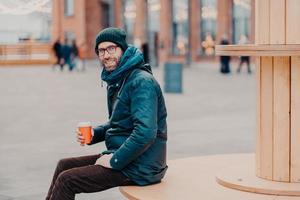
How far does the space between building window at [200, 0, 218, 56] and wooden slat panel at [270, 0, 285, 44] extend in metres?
34.8

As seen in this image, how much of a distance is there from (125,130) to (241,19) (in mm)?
33540

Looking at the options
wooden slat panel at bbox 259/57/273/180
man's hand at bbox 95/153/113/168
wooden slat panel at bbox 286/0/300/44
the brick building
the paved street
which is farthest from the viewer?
the brick building

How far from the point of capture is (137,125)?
4.65 metres

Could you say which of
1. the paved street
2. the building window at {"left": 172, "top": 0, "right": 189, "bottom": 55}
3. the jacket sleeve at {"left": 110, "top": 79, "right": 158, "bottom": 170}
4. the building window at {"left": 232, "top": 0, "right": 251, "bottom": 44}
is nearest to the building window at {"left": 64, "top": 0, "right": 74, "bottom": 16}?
the building window at {"left": 172, "top": 0, "right": 189, "bottom": 55}

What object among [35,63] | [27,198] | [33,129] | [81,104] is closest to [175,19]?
[35,63]

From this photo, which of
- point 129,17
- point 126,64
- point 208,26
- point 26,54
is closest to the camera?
point 126,64

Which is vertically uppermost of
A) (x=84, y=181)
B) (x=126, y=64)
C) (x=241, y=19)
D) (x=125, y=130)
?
(x=241, y=19)

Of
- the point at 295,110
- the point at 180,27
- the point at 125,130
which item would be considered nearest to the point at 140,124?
the point at 125,130

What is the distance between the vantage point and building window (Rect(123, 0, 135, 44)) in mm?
47312

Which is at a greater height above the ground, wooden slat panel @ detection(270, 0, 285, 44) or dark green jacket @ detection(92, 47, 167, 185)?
wooden slat panel @ detection(270, 0, 285, 44)

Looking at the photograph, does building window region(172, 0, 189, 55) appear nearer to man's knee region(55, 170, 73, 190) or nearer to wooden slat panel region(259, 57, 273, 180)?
wooden slat panel region(259, 57, 273, 180)

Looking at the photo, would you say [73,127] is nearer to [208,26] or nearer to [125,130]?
[125,130]

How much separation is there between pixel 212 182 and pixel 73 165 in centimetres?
106

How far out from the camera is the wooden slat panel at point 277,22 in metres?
4.98
